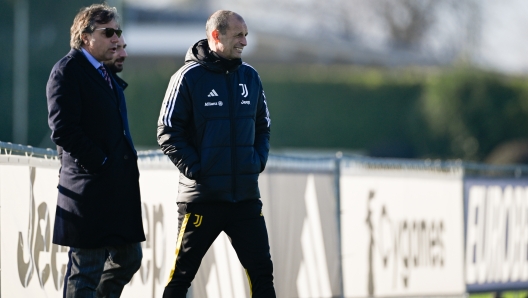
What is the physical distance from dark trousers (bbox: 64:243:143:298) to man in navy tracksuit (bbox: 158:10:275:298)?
0.31 m

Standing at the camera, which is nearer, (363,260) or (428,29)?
(363,260)

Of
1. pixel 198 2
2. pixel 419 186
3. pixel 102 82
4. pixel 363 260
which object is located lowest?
pixel 363 260

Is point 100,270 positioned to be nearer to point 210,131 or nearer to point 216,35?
point 210,131

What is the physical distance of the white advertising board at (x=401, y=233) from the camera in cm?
875

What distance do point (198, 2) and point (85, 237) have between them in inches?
2150

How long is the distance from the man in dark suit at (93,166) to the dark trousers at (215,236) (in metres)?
0.28

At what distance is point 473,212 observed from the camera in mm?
10484

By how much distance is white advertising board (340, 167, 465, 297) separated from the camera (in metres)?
8.75

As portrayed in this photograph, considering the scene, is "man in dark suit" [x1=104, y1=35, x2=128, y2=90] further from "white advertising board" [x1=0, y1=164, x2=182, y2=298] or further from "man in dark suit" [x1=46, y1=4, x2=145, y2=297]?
"white advertising board" [x1=0, y1=164, x2=182, y2=298]

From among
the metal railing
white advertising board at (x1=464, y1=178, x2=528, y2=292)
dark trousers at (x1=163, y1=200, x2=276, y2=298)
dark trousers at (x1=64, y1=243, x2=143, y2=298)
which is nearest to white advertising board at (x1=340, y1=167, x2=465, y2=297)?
the metal railing

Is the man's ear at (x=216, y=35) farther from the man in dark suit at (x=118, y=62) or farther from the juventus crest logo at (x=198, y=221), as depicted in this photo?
the juventus crest logo at (x=198, y=221)

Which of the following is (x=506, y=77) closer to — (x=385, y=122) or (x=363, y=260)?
(x=385, y=122)

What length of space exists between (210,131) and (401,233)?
13.5ft

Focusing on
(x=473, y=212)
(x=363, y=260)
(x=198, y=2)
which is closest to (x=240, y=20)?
(x=363, y=260)
